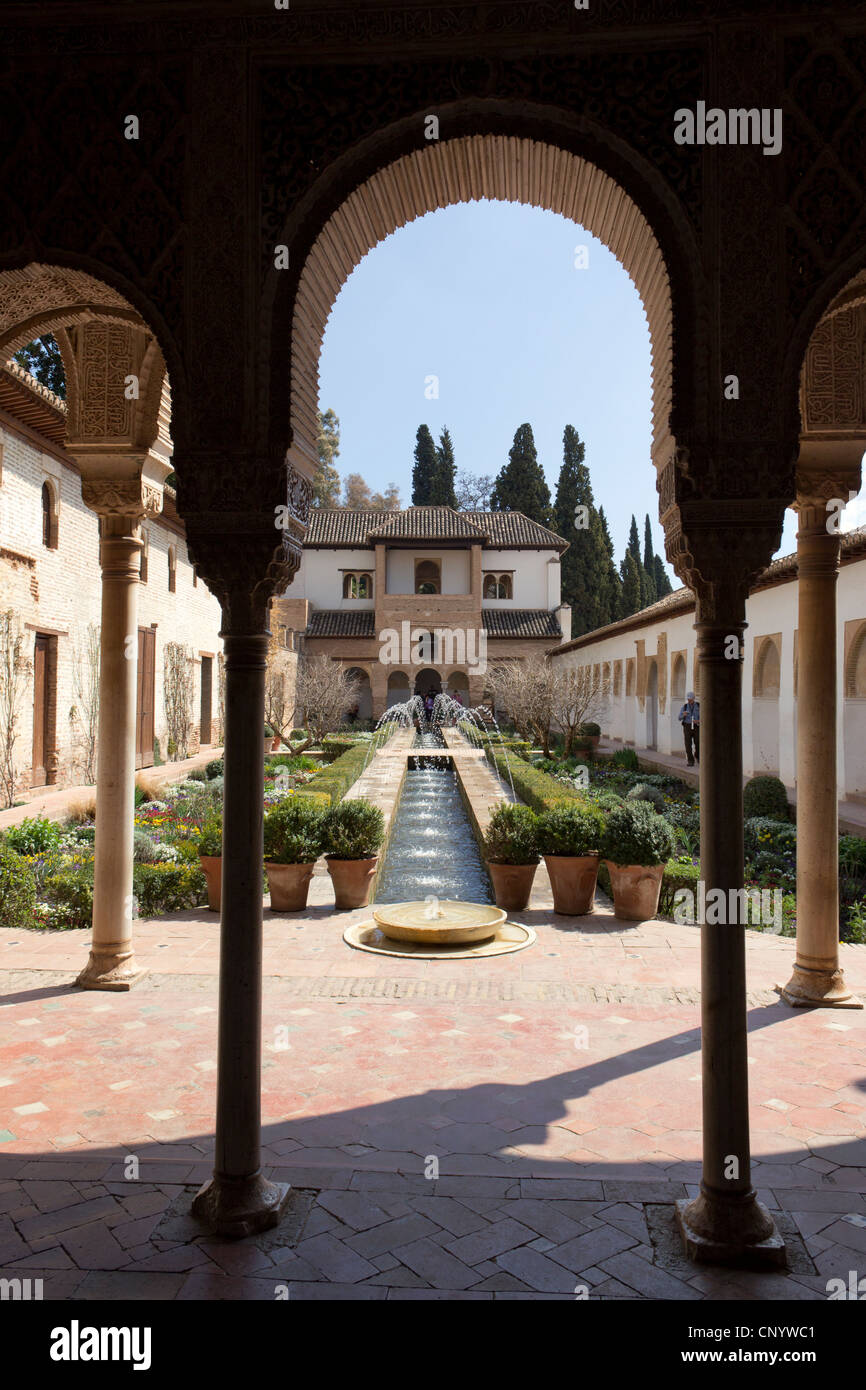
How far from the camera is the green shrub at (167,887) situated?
7922mm

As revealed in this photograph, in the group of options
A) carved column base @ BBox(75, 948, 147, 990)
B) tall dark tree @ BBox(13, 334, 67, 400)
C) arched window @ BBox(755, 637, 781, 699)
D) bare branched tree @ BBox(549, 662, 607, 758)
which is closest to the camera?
carved column base @ BBox(75, 948, 147, 990)

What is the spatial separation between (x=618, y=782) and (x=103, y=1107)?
14005 millimetres

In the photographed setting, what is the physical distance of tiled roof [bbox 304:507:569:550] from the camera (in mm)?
39344

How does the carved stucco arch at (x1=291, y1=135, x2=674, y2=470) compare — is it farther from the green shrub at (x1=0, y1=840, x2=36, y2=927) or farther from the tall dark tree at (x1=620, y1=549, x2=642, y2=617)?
the tall dark tree at (x1=620, y1=549, x2=642, y2=617)

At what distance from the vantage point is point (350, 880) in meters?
8.01

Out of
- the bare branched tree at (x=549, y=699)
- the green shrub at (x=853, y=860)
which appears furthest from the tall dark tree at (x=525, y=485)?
the green shrub at (x=853, y=860)

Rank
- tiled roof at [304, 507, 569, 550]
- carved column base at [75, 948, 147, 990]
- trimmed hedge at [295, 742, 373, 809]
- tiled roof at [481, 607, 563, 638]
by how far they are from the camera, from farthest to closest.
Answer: tiled roof at [304, 507, 569, 550]
tiled roof at [481, 607, 563, 638]
trimmed hedge at [295, 742, 373, 809]
carved column base at [75, 948, 147, 990]

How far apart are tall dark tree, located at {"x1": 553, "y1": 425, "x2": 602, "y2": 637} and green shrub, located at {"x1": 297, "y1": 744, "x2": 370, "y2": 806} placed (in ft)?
81.4

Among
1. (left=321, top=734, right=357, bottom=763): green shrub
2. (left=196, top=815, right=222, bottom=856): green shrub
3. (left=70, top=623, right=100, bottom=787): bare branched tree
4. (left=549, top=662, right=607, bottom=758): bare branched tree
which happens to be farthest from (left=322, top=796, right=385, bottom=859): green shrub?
(left=549, top=662, right=607, bottom=758): bare branched tree

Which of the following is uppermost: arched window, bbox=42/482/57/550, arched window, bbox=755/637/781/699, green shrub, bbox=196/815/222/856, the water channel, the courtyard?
arched window, bbox=42/482/57/550
